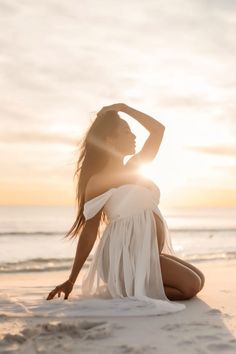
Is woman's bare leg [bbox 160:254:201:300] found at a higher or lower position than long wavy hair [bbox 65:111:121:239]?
lower

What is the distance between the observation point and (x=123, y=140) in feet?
18.5

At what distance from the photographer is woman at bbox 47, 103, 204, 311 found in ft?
18.2

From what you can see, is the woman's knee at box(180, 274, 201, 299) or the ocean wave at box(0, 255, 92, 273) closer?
the woman's knee at box(180, 274, 201, 299)

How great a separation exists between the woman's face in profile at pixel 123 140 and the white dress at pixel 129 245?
1.29 feet

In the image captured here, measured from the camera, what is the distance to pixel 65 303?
526 cm

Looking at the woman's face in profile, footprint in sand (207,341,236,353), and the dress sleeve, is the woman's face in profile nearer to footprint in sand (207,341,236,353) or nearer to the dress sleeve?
the dress sleeve

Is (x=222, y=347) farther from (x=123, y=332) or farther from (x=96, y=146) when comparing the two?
(x=96, y=146)

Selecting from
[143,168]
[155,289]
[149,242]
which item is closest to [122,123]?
[143,168]

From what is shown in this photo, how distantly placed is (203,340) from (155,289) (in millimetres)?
1644

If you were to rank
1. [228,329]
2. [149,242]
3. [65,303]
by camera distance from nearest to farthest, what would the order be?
[228,329] → [65,303] → [149,242]

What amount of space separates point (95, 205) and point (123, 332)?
5.27 feet

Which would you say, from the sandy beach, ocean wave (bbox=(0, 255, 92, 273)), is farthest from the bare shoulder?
ocean wave (bbox=(0, 255, 92, 273))

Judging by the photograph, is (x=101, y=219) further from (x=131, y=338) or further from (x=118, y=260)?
(x=131, y=338)

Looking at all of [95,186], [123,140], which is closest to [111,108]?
[123,140]
